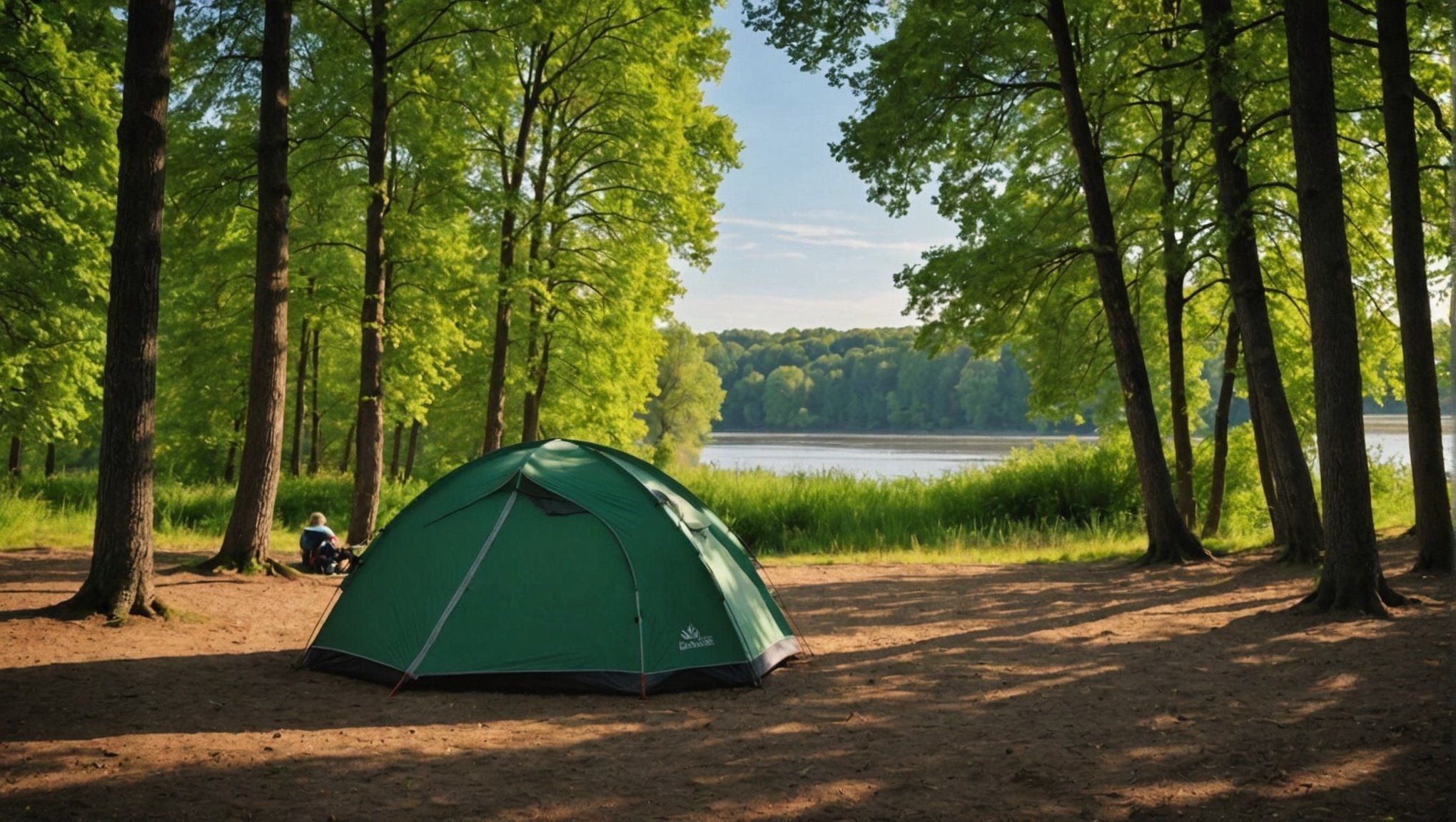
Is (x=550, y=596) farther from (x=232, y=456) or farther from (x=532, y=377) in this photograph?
(x=232, y=456)

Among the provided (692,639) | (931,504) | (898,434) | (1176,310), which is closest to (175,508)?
(931,504)

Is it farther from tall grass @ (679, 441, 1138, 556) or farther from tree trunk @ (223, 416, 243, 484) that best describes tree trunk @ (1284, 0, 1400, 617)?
tree trunk @ (223, 416, 243, 484)

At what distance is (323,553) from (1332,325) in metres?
11.1

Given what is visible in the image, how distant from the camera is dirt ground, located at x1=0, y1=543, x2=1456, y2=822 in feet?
16.5

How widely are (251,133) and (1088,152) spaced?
1080cm

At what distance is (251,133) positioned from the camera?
1379 cm

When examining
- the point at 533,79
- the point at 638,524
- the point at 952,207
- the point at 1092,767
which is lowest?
the point at 1092,767

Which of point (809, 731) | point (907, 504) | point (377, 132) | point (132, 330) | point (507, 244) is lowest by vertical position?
point (809, 731)

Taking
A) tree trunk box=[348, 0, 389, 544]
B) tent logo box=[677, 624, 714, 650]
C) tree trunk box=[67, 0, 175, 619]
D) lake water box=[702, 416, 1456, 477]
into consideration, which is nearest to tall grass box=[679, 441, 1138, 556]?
tree trunk box=[348, 0, 389, 544]

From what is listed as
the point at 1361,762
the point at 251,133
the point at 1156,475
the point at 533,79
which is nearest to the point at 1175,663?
the point at 1361,762

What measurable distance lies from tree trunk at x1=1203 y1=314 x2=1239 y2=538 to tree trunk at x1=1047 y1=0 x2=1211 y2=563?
4.47m

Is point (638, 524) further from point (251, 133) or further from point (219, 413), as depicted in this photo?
point (219, 413)

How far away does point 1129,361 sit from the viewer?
14070 millimetres

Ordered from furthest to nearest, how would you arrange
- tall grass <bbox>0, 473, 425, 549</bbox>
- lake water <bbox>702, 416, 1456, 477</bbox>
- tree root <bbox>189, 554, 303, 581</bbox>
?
lake water <bbox>702, 416, 1456, 477</bbox>, tall grass <bbox>0, 473, 425, 549</bbox>, tree root <bbox>189, 554, 303, 581</bbox>
